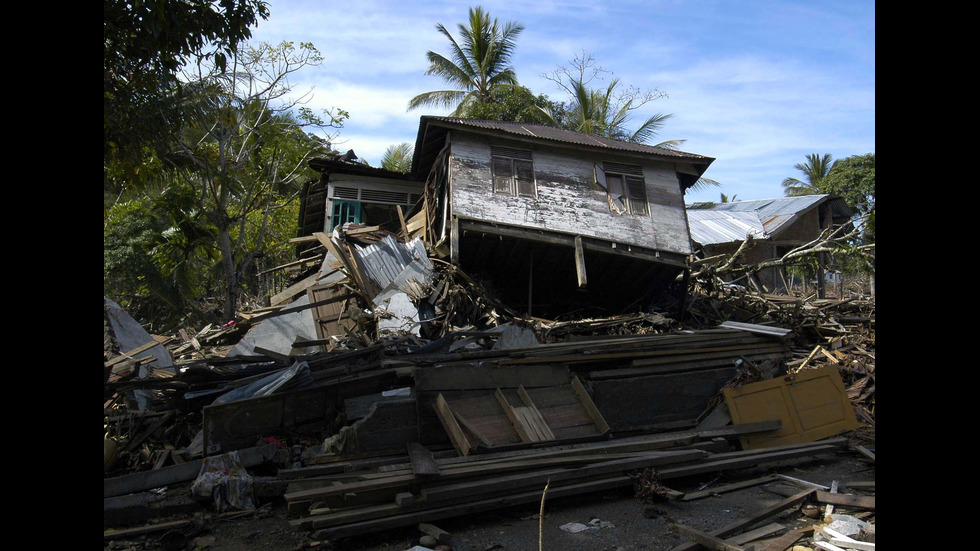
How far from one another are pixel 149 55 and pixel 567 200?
9.27 metres

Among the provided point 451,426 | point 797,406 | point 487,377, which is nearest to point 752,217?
point 797,406

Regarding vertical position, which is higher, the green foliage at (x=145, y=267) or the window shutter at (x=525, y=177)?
the window shutter at (x=525, y=177)

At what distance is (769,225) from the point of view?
22172mm

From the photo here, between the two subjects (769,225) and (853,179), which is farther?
(853,179)

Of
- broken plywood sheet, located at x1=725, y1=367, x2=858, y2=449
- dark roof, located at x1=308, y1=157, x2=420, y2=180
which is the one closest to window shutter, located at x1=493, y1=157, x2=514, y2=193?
dark roof, located at x1=308, y1=157, x2=420, y2=180

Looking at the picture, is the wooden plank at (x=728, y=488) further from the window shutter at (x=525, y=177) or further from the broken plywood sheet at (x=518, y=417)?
the window shutter at (x=525, y=177)

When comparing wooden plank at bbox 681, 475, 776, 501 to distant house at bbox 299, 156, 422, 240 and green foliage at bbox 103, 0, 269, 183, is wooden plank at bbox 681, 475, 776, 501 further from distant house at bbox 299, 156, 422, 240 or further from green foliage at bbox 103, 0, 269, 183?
distant house at bbox 299, 156, 422, 240

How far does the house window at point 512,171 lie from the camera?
13367 millimetres

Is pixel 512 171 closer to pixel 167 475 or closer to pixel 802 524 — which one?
pixel 167 475

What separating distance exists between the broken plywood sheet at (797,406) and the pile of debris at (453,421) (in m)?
0.02

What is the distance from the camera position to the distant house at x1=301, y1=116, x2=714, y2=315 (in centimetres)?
1303

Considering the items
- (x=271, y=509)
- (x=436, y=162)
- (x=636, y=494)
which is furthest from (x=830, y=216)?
(x=271, y=509)

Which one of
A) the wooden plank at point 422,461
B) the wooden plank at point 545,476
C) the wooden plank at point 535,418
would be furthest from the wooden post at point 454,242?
the wooden plank at point 545,476

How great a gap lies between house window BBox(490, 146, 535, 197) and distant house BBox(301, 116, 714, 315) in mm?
25
